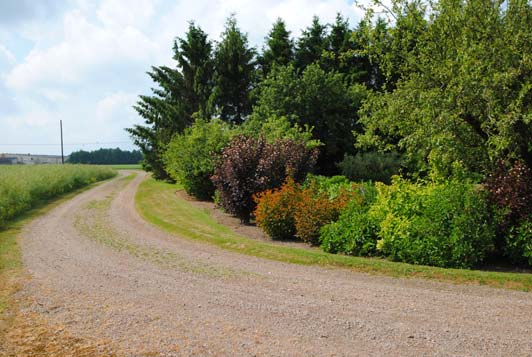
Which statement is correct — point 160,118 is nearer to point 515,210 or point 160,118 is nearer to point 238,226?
point 238,226

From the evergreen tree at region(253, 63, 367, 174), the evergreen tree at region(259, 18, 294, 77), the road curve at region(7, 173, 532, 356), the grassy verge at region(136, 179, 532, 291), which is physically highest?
the evergreen tree at region(259, 18, 294, 77)

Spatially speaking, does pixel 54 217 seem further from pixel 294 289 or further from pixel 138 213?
pixel 294 289

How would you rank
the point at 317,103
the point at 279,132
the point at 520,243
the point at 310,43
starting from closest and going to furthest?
1. the point at 520,243
2. the point at 279,132
3. the point at 317,103
4. the point at 310,43

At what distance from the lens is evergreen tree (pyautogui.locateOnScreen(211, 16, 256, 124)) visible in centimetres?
3769

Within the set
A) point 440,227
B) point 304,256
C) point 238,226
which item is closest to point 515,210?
point 440,227

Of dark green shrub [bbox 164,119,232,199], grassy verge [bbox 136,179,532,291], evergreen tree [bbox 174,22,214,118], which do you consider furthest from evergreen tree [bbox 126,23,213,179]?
grassy verge [bbox 136,179,532,291]

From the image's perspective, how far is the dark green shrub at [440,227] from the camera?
8.21 m

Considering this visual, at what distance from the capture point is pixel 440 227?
848 centimetres

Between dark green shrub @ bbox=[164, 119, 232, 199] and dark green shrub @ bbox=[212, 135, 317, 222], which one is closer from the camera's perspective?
dark green shrub @ bbox=[212, 135, 317, 222]

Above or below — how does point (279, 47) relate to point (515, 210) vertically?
above

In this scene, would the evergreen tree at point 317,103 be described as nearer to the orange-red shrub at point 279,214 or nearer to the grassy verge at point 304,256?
the grassy verge at point 304,256

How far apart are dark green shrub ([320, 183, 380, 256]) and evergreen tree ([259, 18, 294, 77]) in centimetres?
2718

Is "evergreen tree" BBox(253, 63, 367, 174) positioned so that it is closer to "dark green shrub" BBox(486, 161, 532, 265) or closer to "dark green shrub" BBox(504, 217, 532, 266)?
"dark green shrub" BBox(486, 161, 532, 265)

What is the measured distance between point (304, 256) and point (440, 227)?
270 cm
